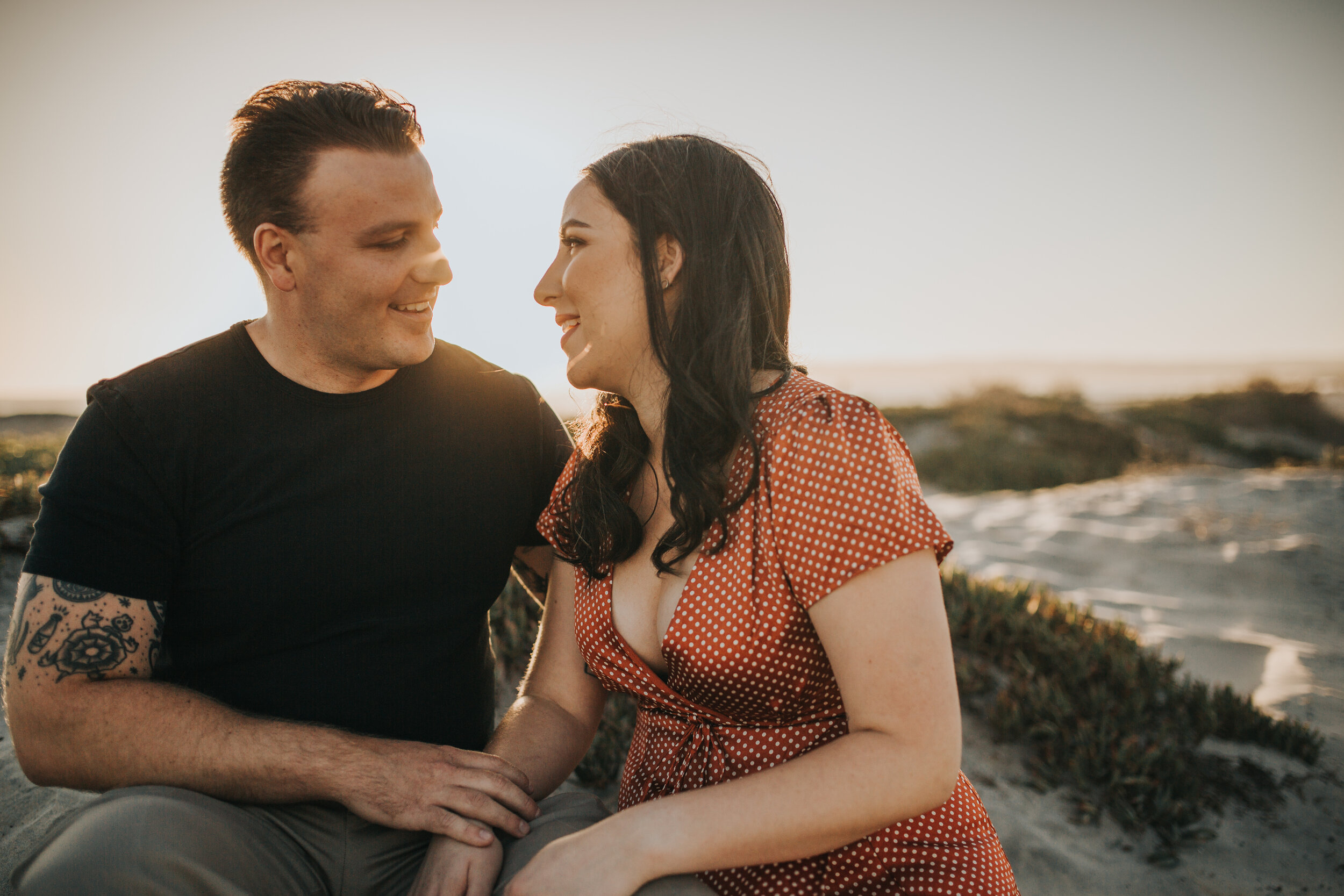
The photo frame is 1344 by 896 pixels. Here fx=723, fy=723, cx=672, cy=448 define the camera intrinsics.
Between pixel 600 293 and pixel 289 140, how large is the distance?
1.31 m

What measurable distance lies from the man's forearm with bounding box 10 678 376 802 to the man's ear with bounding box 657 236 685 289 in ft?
5.41

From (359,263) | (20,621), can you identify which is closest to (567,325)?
(359,263)

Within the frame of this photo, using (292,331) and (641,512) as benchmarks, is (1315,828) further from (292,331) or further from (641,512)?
(292,331)

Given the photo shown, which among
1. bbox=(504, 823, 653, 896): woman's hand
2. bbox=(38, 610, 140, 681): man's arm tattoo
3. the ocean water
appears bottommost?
the ocean water

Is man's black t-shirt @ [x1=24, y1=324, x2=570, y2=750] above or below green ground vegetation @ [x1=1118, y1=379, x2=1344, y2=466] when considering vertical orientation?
above

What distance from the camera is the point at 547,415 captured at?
2.92 meters

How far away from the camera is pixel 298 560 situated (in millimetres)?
2311

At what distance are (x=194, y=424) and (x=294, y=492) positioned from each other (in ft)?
1.21

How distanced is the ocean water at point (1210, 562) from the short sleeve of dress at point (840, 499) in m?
4.46

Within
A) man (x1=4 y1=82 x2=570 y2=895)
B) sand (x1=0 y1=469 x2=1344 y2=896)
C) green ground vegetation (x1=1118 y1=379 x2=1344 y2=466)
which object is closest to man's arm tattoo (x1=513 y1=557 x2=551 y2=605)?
man (x1=4 y1=82 x2=570 y2=895)

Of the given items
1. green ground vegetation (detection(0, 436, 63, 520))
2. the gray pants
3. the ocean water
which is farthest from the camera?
the ocean water

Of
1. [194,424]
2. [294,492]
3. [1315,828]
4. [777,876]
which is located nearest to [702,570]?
[777,876]

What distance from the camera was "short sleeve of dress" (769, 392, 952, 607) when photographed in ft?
5.45

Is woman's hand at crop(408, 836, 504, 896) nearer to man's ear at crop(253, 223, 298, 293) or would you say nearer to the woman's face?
the woman's face
